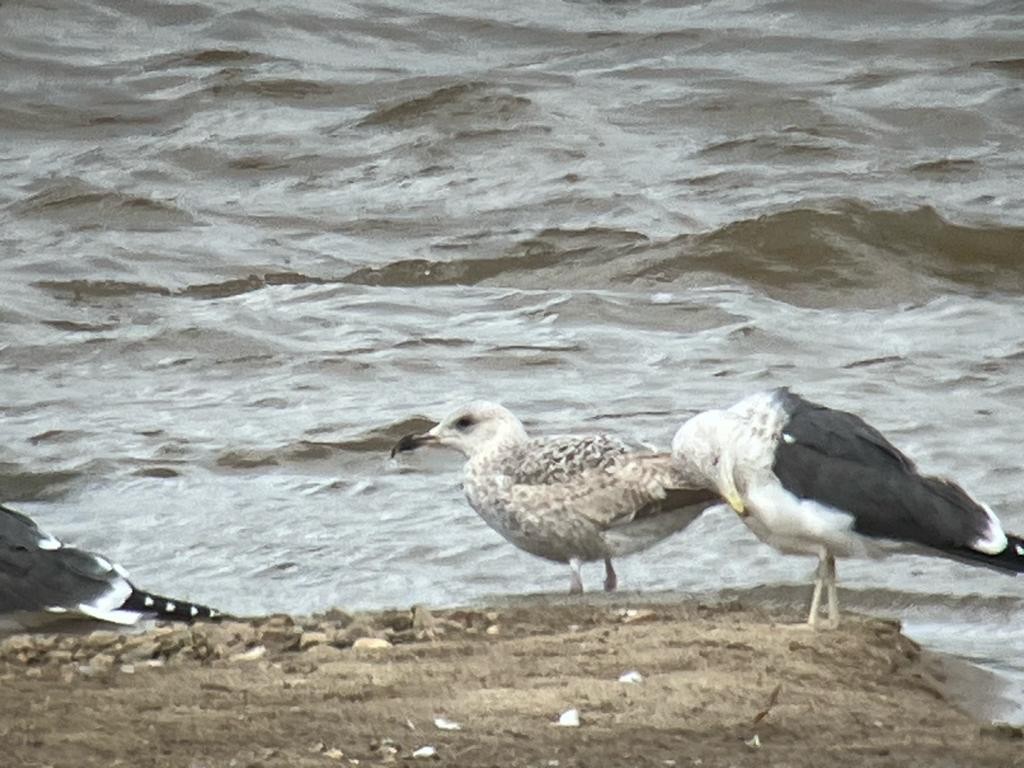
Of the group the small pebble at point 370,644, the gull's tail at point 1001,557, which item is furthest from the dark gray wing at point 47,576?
the gull's tail at point 1001,557

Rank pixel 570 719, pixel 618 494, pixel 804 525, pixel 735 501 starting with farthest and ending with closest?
pixel 618 494, pixel 735 501, pixel 804 525, pixel 570 719

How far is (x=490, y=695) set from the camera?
5.02 metres

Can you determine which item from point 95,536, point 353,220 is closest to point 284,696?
point 95,536

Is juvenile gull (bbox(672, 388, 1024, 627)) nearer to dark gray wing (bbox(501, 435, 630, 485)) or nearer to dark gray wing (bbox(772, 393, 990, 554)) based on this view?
dark gray wing (bbox(772, 393, 990, 554))

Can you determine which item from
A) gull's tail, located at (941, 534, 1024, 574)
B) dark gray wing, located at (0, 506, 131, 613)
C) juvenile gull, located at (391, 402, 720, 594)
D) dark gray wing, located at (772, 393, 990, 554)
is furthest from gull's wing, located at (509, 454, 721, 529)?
dark gray wing, located at (0, 506, 131, 613)

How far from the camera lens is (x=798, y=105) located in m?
14.9

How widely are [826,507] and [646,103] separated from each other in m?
9.23

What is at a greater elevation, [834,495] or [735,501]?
[834,495]

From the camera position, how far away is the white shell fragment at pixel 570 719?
15.6 ft

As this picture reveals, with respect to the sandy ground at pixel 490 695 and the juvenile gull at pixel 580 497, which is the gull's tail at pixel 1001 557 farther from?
the juvenile gull at pixel 580 497

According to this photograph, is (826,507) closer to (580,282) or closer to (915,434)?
(915,434)

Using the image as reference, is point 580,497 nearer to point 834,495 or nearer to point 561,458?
point 561,458

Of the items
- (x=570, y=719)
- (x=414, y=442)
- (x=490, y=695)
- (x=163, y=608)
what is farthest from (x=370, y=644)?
(x=414, y=442)

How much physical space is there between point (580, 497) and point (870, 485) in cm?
141
